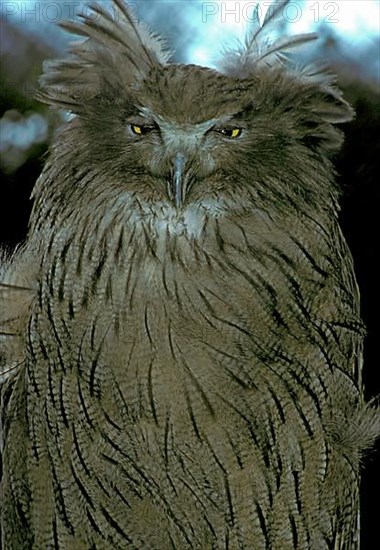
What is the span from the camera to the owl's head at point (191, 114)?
811mm

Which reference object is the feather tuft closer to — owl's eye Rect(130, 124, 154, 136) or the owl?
the owl

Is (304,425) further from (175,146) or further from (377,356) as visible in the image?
(377,356)

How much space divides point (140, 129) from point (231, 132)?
0.31 feet

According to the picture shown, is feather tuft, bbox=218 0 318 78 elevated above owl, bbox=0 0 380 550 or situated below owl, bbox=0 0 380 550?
above

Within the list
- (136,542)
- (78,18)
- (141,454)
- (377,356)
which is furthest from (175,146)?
(377,356)

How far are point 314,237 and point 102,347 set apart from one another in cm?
27

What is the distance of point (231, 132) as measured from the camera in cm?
83

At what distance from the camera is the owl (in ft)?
2.86

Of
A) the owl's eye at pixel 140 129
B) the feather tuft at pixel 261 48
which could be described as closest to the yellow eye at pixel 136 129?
the owl's eye at pixel 140 129

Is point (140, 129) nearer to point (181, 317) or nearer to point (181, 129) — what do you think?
point (181, 129)

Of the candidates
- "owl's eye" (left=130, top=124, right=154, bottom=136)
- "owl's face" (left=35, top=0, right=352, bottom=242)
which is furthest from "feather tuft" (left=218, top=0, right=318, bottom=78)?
"owl's eye" (left=130, top=124, right=154, bottom=136)

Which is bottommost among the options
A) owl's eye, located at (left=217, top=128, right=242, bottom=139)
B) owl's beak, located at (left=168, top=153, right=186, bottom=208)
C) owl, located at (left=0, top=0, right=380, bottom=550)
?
owl, located at (left=0, top=0, right=380, bottom=550)

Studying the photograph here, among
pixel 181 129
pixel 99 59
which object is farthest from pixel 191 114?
pixel 99 59

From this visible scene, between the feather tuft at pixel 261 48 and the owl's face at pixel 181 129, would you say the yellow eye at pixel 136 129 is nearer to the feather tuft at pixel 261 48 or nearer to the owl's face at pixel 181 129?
the owl's face at pixel 181 129
